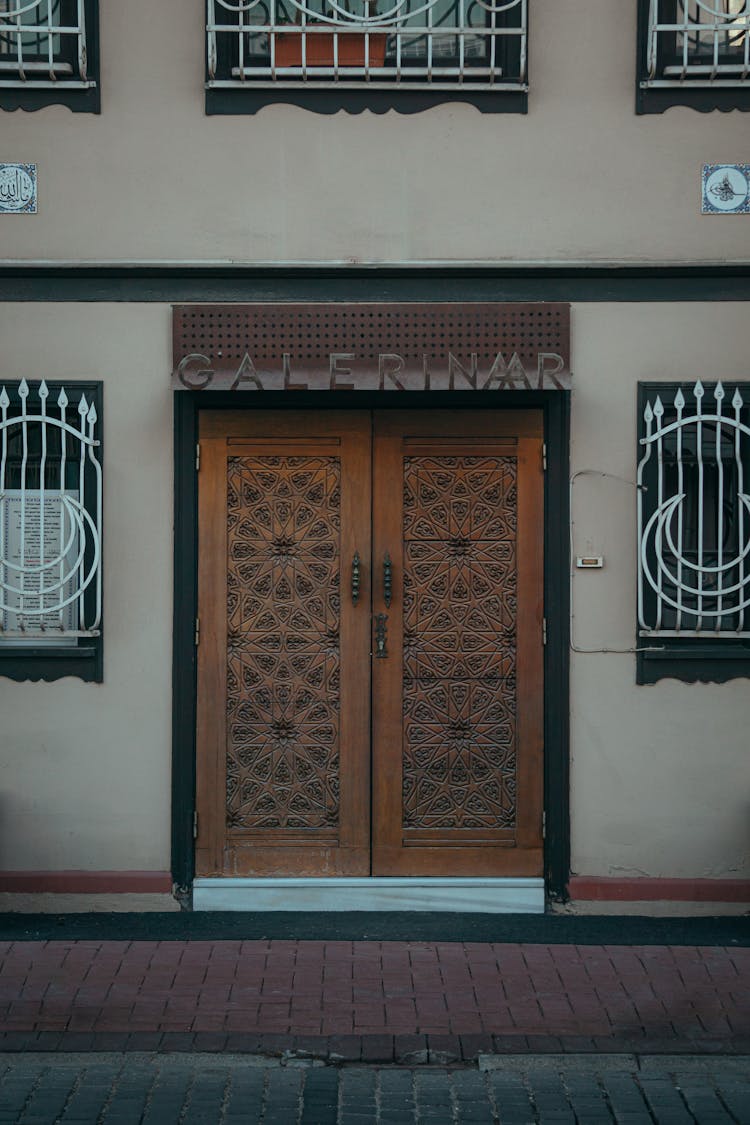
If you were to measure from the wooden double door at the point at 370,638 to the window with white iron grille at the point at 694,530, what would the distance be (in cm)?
61

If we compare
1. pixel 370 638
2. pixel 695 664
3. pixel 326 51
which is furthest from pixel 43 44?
pixel 695 664

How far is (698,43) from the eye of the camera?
7.52m

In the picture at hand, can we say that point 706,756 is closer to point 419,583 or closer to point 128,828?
point 419,583

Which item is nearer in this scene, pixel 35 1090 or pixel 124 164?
pixel 35 1090

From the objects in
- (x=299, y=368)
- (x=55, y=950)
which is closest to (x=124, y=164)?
(x=299, y=368)

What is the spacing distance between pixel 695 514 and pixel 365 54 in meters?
3.09

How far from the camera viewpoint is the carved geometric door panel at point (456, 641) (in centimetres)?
755

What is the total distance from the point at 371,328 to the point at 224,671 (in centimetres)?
205

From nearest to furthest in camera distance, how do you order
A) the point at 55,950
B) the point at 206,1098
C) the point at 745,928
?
the point at 206,1098 → the point at 55,950 → the point at 745,928

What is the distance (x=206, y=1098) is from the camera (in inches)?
208

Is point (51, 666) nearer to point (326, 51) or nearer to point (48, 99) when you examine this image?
point (48, 99)

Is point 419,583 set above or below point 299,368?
below

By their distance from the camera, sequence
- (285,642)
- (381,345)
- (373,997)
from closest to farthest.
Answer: (373,997), (381,345), (285,642)

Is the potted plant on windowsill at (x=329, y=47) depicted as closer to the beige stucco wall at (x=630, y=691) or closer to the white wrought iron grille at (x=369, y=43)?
the white wrought iron grille at (x=369, y=43)
